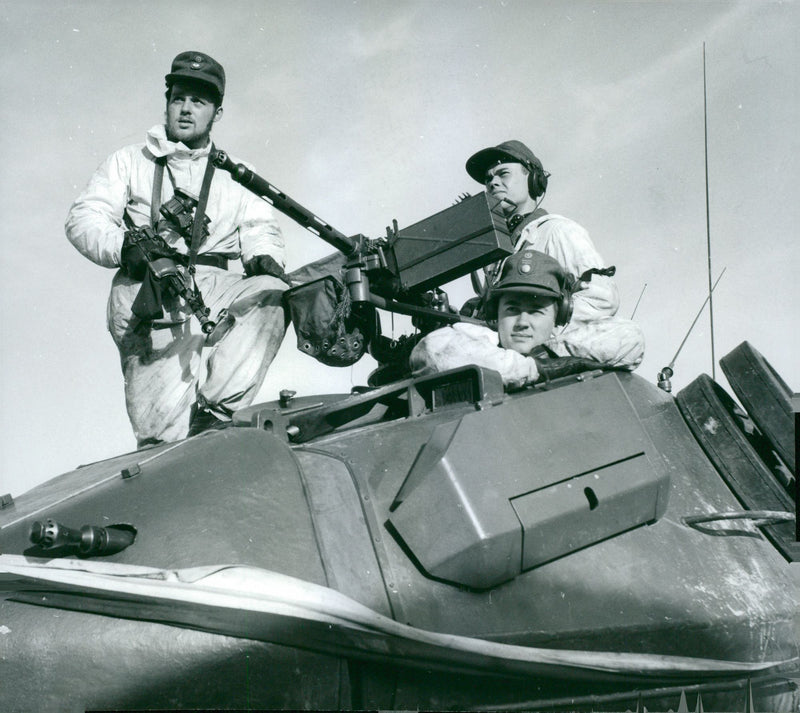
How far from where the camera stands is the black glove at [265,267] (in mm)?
4770

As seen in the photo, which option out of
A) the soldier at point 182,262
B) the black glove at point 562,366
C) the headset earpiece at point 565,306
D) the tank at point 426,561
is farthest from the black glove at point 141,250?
the black glove at point 562,366

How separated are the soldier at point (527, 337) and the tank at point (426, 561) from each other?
0.12m

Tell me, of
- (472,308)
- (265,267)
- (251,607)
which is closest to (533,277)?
(472,308)

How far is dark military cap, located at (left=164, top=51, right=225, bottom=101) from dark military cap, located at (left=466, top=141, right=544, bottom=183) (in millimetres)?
1475

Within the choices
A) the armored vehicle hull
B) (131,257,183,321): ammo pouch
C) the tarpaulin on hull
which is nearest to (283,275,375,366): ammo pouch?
(131,257,183,321): ammo pouch

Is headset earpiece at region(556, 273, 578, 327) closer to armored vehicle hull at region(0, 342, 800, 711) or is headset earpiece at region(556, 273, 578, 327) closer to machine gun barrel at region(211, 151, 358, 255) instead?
armored vehicle hull at region(0, 342, 800, 711)

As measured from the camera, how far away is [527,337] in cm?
381

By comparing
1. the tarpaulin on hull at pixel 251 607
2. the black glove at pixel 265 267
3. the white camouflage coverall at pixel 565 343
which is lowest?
the tarpaulin on hull at pixel 251 607

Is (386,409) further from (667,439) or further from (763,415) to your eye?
(763,415)

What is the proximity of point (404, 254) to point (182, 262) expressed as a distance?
1016mm

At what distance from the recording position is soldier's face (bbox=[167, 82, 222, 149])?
4.98 metres

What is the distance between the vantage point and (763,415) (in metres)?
3.40

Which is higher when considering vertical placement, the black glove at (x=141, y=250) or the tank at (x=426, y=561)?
the black glove at (x=141, y=250)

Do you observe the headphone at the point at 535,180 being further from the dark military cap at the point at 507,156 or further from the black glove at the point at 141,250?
the black glove at the point at 141,250
